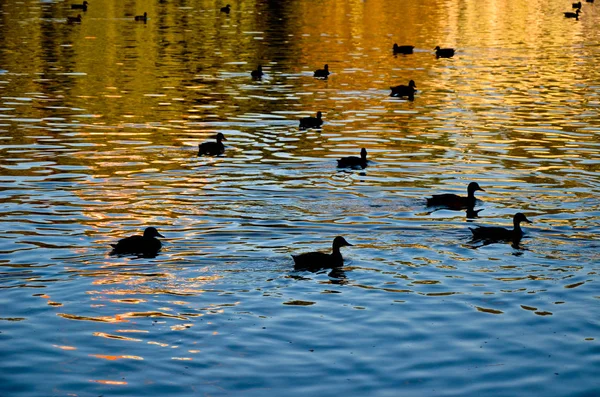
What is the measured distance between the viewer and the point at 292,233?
21969 mm

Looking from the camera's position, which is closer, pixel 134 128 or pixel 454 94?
pixel 134 128

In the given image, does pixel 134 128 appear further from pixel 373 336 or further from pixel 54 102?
pixel 373 336

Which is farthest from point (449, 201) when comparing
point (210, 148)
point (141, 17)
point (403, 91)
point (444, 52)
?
point (141, 17)

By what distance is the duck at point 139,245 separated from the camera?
20016mm

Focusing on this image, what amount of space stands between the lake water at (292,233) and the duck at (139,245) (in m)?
0.29

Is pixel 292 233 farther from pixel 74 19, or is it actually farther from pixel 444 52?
pixel 74 19

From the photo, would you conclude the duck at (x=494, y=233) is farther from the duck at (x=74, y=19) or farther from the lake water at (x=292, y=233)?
the duck at (x=74, y=19)

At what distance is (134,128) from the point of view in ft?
120

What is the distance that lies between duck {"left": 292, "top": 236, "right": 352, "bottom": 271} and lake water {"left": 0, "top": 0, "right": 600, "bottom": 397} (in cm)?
20

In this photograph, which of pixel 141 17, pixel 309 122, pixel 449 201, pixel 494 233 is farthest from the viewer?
pixel 141 17

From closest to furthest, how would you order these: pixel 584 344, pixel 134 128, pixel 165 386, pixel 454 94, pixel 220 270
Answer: pixel 165 386 < pixel 584 344 < pixel 220 270 < pixel 134 128 < pixel 454 94

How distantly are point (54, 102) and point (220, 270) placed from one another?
83.0 ft

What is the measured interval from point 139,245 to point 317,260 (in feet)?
11.9

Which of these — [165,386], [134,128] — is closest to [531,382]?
[165,386]
